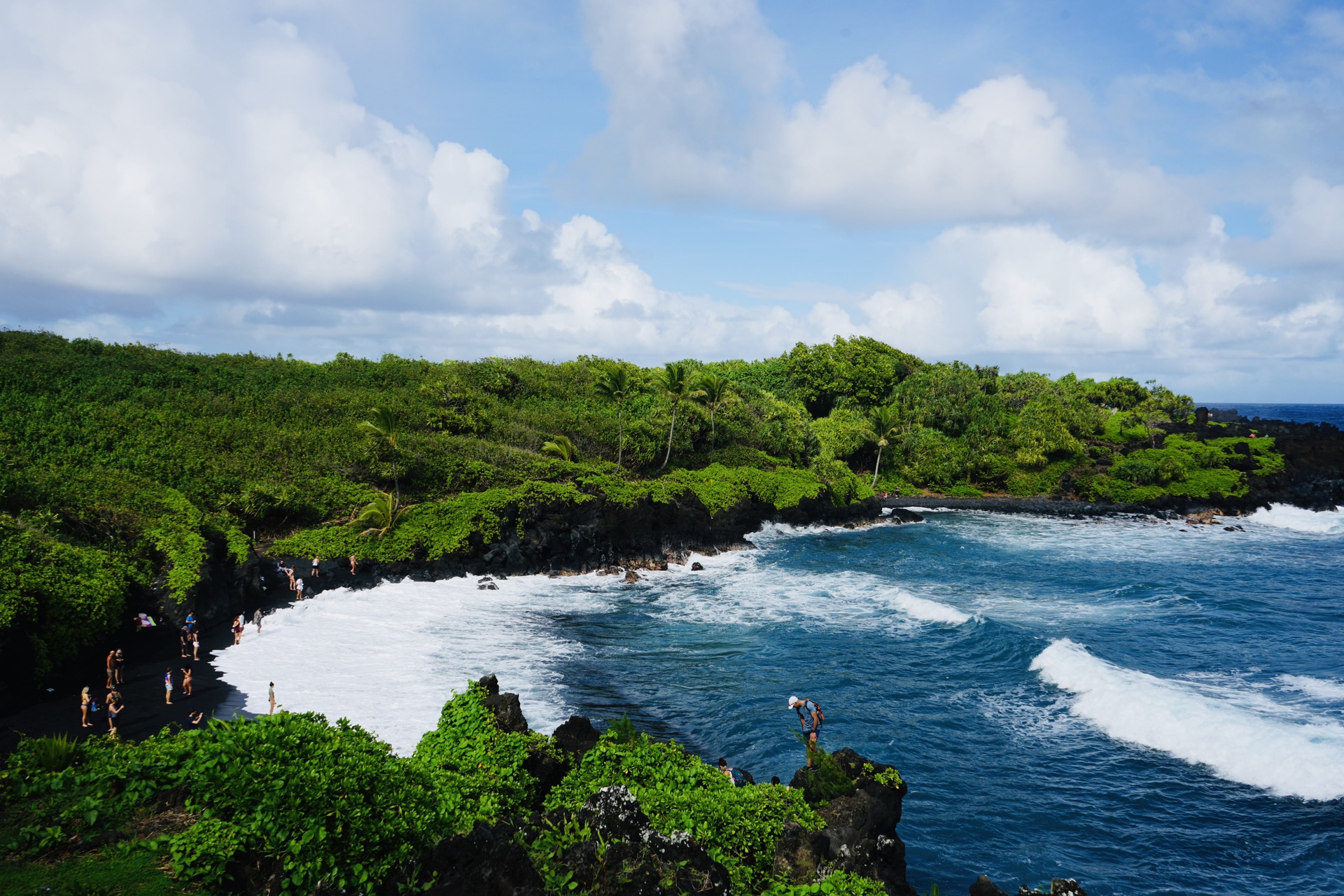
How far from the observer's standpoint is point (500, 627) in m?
28.9

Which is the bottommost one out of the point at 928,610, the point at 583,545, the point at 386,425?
the point at 928,610

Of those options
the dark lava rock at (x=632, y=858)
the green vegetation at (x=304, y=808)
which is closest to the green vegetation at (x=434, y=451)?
the green vegetation at (x=304, y=808)

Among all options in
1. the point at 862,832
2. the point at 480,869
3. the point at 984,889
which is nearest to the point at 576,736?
the point at 862,832

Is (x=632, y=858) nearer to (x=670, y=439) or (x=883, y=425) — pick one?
(x=670, y=439)

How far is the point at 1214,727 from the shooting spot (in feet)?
64.3

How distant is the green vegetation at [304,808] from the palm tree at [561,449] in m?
35.3

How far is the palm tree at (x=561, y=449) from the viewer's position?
46.9 meters

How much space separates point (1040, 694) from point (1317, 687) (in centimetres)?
871

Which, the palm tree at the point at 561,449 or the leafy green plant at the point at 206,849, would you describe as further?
the palm tree at the point at 561,449

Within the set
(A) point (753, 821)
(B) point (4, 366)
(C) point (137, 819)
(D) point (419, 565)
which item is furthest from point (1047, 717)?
(B) point (4, 366)

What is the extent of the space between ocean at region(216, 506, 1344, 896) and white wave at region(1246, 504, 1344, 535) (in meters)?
14.1

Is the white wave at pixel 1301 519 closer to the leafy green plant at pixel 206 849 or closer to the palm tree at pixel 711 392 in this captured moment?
the palm tree at pixel 711 392

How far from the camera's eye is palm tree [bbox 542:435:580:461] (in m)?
46.9

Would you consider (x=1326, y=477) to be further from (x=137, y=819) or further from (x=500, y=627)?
(x=137, y=819)
